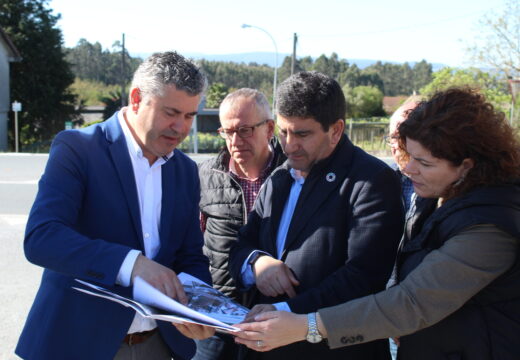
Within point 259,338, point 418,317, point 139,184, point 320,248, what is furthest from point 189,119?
point 418,317

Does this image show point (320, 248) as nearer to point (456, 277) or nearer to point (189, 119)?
point (456, 277)

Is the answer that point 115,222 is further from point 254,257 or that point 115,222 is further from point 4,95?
point 4,95

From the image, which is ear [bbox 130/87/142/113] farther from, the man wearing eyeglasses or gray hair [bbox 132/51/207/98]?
the man wearing eyeglasses

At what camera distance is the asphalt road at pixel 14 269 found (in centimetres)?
468

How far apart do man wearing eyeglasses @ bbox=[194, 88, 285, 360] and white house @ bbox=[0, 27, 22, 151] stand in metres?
33.8

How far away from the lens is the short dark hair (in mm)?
2244

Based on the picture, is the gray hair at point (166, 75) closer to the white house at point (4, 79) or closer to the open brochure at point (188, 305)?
the open brochure at point (188, 305)

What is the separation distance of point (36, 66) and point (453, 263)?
37.6 meters

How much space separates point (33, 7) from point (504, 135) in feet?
126

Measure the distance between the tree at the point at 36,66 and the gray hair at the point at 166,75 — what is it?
3543 cm

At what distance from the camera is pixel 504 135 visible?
73.9 inches

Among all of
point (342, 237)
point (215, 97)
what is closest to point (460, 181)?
point (342, 237)

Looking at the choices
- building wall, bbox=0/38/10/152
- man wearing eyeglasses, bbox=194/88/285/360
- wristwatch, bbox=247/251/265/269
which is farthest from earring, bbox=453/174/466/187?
building wall, bbox=0/38/10/152

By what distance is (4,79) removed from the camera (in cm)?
3431
